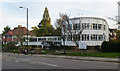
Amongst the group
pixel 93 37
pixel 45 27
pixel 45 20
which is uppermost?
pixel 45 20

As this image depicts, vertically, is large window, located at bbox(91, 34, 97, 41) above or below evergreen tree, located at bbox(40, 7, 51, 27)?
below

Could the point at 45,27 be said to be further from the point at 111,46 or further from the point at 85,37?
the point at 111,46

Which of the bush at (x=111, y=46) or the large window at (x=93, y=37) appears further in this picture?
the large window at (x=93, y=37)

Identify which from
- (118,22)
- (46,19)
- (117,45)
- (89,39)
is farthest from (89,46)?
(46,19)

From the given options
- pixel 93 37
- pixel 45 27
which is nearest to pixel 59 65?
pixel 93 37

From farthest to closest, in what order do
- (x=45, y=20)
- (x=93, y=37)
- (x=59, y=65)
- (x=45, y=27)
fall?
(x=45, y=20), (x=45, y=27), (x=93, y=37), (x=59, y=65)

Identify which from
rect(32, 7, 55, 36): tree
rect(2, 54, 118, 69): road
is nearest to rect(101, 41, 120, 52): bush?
rect(2, 54, 118, 69): road

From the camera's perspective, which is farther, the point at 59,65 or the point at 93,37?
the point at 93,37

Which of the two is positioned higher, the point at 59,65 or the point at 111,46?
the point at 111,46

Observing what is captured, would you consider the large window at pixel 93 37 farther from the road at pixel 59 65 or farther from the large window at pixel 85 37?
the road at pixel 59 65

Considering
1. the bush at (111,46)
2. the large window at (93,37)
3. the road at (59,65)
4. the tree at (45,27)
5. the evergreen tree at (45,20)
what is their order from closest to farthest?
the road at (59,65) < the bush at (111,46) < the large window at (93,37) < the tree at (45,27) < the evergreen tree at (45,20)

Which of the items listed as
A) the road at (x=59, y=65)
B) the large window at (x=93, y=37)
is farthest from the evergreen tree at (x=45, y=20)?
the road at (x=59, y=65)

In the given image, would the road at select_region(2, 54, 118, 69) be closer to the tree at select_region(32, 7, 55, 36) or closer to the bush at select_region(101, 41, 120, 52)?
the bush at select_region(101, 41, 120, 52)

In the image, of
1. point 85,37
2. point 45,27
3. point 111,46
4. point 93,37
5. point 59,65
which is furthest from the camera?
point 45,27
